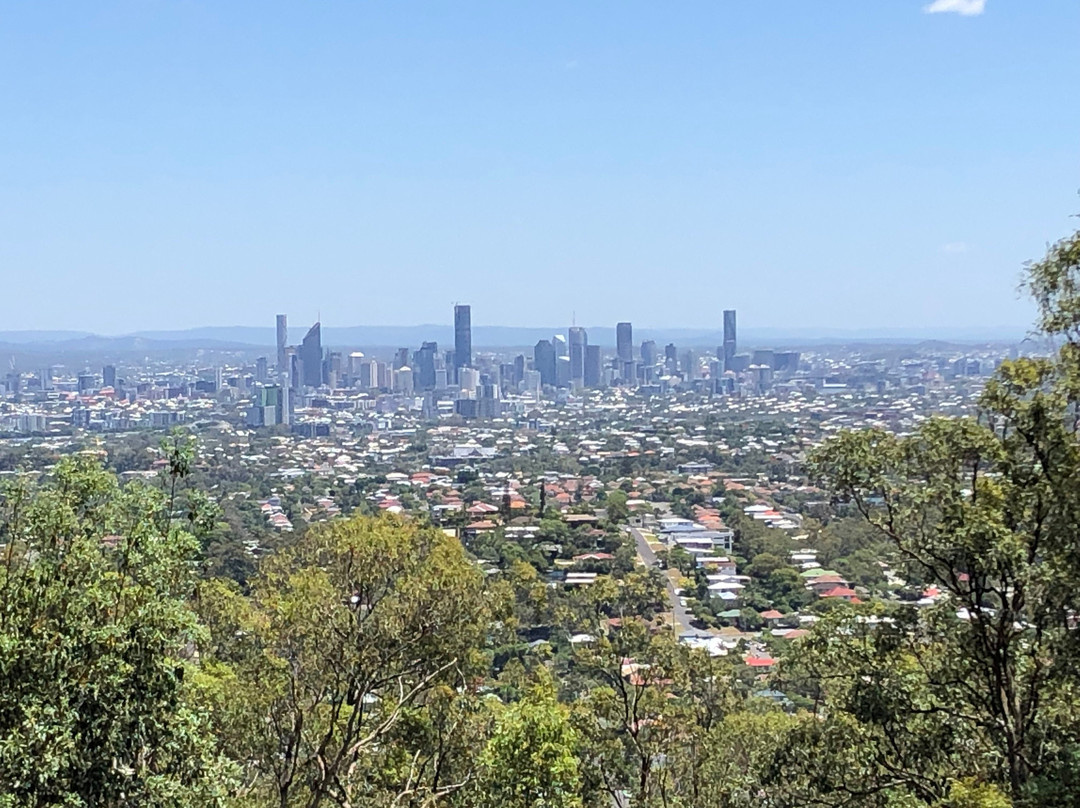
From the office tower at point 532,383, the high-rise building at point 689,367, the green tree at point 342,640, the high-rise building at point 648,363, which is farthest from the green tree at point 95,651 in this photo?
the high-rise building at point 689,367

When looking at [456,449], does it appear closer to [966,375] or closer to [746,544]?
[746,544]

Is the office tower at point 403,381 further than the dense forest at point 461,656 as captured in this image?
Yes

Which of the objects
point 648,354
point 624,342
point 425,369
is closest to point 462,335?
point 425,369

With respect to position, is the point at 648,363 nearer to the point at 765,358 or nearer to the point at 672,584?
the point at 765,358

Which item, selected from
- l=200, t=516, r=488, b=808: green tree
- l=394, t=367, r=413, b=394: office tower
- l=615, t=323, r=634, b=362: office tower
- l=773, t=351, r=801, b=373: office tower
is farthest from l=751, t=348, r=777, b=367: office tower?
l=200, t=516, r=488, b=808: green tree

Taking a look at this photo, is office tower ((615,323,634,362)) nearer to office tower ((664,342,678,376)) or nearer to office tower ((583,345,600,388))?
office tower ((664,342,678,376))

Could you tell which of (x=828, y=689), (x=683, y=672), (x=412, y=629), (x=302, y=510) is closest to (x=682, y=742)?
(x=683, y=672)

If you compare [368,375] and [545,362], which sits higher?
[545,362]

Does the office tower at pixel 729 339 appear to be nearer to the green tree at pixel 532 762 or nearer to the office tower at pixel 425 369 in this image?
the office tower at pixel 425 369
